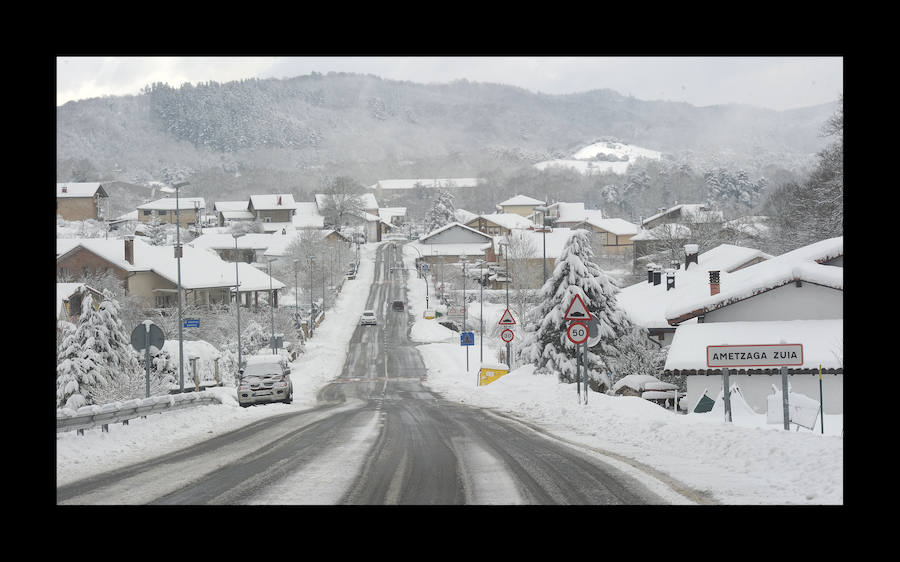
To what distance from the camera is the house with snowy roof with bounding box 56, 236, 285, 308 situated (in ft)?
243

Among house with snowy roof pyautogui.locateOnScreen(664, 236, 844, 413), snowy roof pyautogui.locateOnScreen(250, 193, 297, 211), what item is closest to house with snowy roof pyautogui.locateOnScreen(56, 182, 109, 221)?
snowy roof pyautogui.locateOnScreen(250, 193, 297, 211)

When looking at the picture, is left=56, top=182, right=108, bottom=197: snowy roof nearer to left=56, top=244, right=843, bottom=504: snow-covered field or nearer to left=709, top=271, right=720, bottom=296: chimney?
left=56, top=244, right=843, bottom=504: snow-covered field

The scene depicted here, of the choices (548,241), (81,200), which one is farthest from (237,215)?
(548,241)

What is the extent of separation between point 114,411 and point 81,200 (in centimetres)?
13252

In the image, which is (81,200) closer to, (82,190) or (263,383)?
(82,190)

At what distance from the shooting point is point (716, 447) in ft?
47.2

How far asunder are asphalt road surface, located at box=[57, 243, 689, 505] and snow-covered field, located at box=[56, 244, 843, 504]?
86 cm

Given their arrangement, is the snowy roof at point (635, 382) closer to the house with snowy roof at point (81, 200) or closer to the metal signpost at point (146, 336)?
the metal signpost at point (146, 336)
